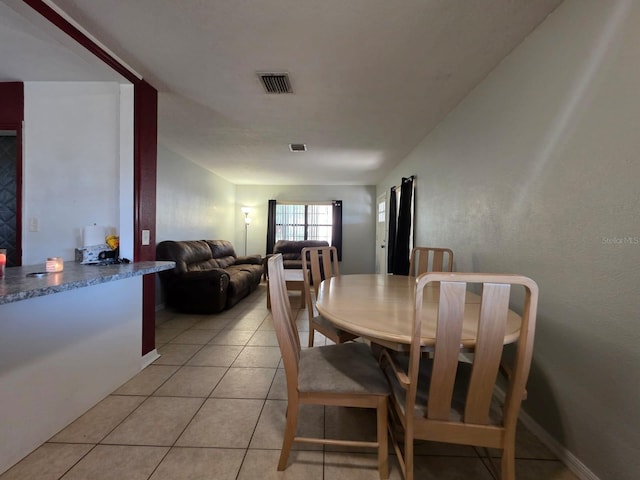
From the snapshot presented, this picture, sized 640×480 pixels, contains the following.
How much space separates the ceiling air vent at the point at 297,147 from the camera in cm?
359

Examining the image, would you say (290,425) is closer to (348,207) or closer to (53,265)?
(53,265)

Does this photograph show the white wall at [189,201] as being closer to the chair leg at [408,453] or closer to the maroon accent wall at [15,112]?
the maroon accent wall at [15,112]

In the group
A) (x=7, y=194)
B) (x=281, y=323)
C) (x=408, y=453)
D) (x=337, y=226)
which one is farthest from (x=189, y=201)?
(x=408, y=453)

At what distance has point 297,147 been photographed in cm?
372

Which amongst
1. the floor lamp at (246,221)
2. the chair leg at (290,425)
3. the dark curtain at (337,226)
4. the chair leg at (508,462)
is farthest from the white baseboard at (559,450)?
the floor lamp at (246,221)

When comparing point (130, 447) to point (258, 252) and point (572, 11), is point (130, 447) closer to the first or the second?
point (572, 11)

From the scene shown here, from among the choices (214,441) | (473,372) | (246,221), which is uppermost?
(246,221)

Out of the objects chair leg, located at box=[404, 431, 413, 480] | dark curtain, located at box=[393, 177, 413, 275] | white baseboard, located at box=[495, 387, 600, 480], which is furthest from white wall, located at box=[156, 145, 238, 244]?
white baseboard, located at box=[495, 387, 600, 480]

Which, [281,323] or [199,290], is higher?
[281,323]

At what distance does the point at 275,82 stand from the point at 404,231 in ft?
8.47

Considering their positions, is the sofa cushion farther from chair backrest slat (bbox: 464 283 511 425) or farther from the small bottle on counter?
chair backrest slat (bbox: 464 283 511 425)

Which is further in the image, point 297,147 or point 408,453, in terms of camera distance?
point 297,147

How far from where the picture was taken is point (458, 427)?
0.96 meters

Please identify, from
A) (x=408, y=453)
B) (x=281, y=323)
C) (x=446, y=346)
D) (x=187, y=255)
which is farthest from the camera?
(x=187, y=255)
